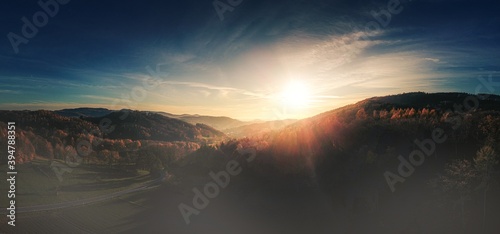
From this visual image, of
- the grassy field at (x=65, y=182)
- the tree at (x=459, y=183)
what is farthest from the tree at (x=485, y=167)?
the grassy field at (x=65, y=182)

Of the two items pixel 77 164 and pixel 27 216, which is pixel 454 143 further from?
pixel 77 164

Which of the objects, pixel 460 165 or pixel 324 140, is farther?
pixel 324 140

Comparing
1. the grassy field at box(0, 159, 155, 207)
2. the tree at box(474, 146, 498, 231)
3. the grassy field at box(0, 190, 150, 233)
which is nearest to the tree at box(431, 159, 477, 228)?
the tree at box(474, 146, 498, 231)

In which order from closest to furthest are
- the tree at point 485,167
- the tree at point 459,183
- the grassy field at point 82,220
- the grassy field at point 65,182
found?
the tree at point 485,167, the tree at point 459,183, the grassy field at point 82,220, the grassy field at point 65,182

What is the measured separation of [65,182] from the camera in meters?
96.2

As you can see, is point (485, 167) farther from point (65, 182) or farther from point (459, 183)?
point (65, 182)

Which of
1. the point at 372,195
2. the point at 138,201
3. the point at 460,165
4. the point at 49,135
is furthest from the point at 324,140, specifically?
the point at 49,135

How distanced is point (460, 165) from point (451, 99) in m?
151

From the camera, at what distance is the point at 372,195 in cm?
4600

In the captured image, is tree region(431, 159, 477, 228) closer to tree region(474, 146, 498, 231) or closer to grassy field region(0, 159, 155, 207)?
tree region(474, 146, 498, 231)

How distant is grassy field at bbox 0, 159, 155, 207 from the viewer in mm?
75125

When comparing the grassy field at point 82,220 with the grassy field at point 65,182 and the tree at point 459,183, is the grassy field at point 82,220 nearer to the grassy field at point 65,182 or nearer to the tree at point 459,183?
the grassy field at point 65,182

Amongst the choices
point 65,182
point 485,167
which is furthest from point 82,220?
point 485,167

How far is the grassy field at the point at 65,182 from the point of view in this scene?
75125 mm
